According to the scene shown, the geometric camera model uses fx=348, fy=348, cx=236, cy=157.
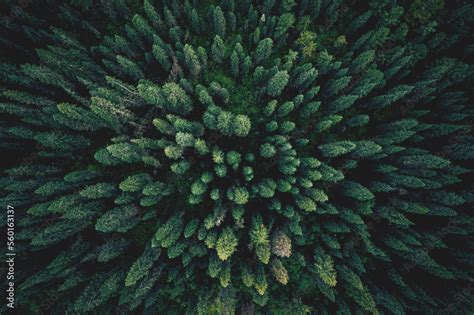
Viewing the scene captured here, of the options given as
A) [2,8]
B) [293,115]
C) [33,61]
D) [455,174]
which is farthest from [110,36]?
[455,174]

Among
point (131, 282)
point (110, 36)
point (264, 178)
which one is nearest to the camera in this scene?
point (131, 282)

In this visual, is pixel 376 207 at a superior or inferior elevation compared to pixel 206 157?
inferior

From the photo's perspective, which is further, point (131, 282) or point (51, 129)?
point (51, 129)

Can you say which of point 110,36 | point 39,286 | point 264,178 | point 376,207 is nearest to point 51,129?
point 110,36

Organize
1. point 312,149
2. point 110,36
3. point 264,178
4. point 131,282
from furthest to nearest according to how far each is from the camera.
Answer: point 110,36, point 312,149, point 264,178, point 131,282

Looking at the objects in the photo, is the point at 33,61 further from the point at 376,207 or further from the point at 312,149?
the point at 376,207

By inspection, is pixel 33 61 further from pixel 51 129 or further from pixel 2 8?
pixel 51 129

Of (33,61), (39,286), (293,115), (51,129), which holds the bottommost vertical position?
(39,286)
